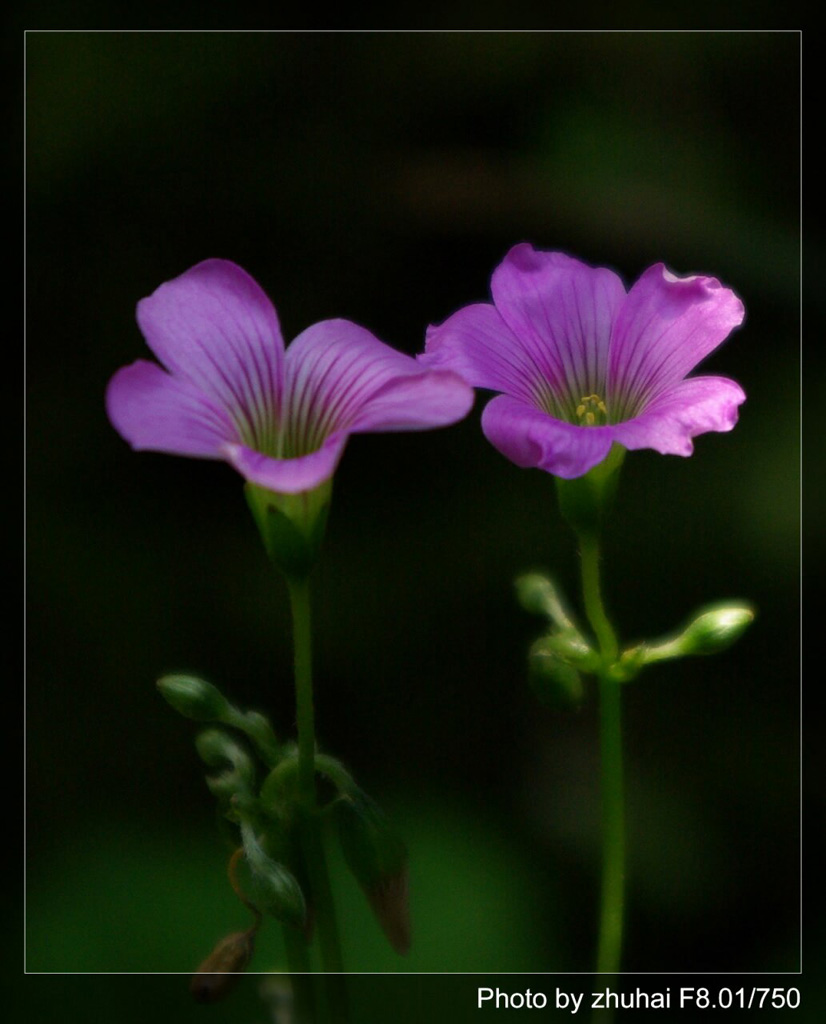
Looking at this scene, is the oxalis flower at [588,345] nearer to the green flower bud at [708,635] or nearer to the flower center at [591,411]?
the flower center at [591,411]

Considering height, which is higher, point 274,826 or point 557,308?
point 557,308

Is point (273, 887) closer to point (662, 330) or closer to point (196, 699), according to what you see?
point (196, 699)

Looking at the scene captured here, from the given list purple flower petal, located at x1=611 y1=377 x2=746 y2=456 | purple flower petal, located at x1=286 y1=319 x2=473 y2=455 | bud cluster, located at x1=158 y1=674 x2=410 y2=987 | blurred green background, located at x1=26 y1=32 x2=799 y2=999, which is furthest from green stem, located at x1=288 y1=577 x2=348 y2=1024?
blurred green background, located at x1=26 y1=32 x2=799 y2=999

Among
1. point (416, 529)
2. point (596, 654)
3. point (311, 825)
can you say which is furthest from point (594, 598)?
point (416, 529)

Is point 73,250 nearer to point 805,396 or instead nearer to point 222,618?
point 222,618

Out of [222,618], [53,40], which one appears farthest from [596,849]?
[53,40]

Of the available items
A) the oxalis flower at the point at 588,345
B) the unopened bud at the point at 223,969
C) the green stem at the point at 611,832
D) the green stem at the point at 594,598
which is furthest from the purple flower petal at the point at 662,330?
the unopened bud at the point at 223,969
